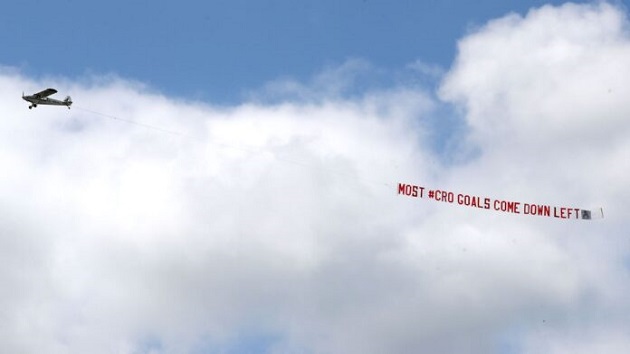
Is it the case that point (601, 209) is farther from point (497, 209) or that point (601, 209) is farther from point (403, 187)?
point (403, 187)

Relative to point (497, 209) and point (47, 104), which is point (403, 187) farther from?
point (47, 104)

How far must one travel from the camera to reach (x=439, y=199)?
106 meters

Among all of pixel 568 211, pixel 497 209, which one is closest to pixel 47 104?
pixel 497 209

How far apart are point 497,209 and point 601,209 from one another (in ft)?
59.4

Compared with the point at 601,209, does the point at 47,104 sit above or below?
above

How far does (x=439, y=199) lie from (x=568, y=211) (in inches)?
822

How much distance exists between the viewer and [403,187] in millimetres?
104875

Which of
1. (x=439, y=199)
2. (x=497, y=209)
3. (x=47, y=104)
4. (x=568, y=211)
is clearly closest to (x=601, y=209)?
(x=568, y=211)

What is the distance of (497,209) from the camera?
104m

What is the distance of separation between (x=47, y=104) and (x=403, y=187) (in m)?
66.7

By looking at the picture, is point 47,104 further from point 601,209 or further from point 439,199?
point 601,209

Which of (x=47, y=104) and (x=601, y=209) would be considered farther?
(x=47, y=104)

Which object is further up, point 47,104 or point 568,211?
point 47,104

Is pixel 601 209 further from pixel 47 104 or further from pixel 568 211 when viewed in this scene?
pixel 47 104
